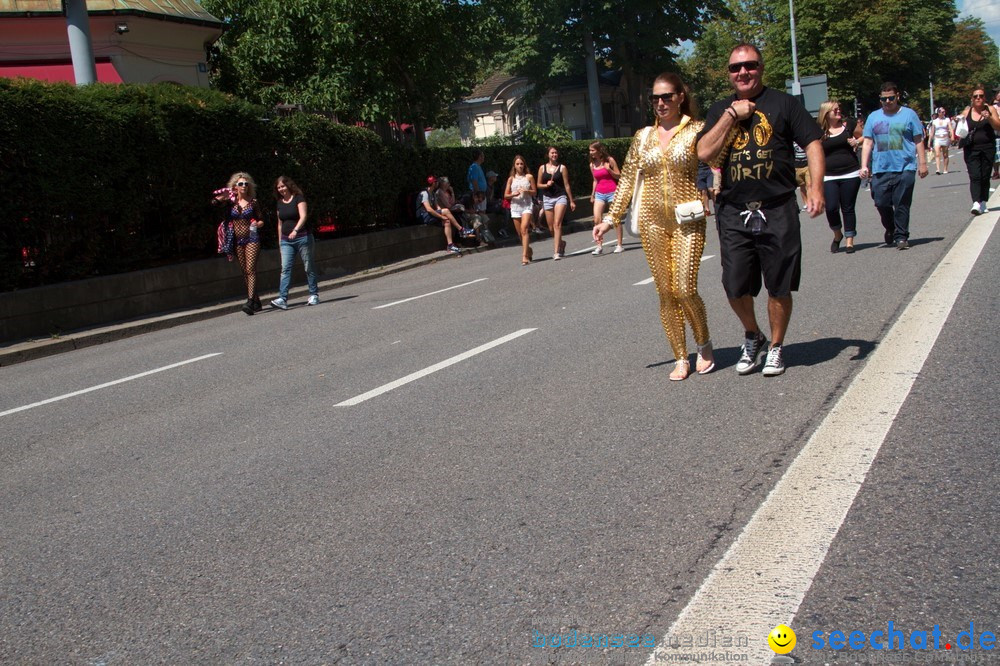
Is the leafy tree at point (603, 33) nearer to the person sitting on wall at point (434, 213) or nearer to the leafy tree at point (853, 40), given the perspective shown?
the leafy tree at point (853, 40)

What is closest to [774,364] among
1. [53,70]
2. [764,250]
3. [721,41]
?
[764,250]

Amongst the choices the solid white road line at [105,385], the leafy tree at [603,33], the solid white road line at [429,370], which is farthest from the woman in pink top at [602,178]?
the leafy tree at [603,33]

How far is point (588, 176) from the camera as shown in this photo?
31.7 metres

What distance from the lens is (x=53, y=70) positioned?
2102 cm

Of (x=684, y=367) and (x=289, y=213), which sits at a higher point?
(x=289, y=213)

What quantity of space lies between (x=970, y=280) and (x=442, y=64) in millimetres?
18757

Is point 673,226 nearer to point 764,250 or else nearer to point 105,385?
point 764,250

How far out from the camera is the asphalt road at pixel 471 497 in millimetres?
3234

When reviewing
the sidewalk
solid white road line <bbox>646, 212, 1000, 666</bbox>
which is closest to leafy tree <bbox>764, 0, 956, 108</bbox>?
the sidewalk

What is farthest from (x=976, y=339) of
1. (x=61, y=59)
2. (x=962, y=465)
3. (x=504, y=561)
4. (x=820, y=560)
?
(x=61, y=59)

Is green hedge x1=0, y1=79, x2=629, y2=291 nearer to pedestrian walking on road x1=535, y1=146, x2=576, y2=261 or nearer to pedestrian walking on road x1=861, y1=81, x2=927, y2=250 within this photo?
pedestrian walking on road x1=535, y1=146, x2=576, y2=261

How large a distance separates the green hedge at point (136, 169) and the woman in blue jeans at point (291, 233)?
7.06 ft

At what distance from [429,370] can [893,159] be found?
6.71 m

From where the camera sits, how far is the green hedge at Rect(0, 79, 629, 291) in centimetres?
1280
